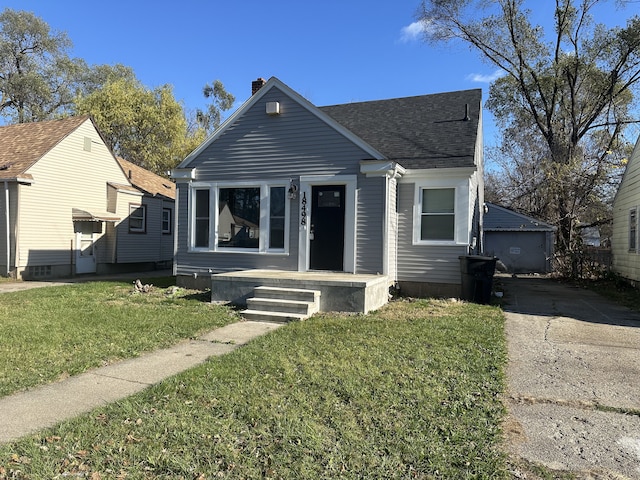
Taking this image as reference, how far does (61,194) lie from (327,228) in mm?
10778

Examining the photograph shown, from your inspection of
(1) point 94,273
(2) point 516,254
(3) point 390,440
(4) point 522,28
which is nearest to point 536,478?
(3) point 390,440

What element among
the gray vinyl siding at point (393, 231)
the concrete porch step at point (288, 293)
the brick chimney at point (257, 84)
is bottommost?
the concrete porch step at point (288, 293)

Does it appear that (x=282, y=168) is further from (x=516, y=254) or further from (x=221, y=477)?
(x=516, y=254)

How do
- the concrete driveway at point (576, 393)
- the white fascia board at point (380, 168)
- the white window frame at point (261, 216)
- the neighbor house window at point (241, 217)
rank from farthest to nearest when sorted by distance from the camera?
the neighbor house window at point (241, 217), the white window frame at point (261, 216), the white fascia board at point (380, 168), the concrete driveway at point (576, 393)

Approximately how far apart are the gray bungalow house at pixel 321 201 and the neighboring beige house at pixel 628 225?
18.1 ft

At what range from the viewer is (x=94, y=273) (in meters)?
16.7

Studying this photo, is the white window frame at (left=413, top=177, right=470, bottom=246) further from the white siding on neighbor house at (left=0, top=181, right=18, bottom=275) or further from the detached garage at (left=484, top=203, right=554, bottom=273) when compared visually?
the white siding on neighbor house at (left=0, top=181, right=18, bottom=275)

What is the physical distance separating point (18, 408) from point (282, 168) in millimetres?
7619

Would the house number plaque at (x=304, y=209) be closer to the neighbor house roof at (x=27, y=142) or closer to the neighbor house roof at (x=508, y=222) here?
the neighbor house roof at (x=27, y=142)

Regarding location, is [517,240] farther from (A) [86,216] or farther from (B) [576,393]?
(A) [86,216]

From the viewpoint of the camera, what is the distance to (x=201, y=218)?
11.1m

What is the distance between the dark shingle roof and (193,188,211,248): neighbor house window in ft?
15.0

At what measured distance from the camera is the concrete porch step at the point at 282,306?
25.2 feet

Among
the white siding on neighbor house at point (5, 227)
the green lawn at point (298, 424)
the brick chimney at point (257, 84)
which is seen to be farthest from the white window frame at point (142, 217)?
the green lawn at point (298, 424)
